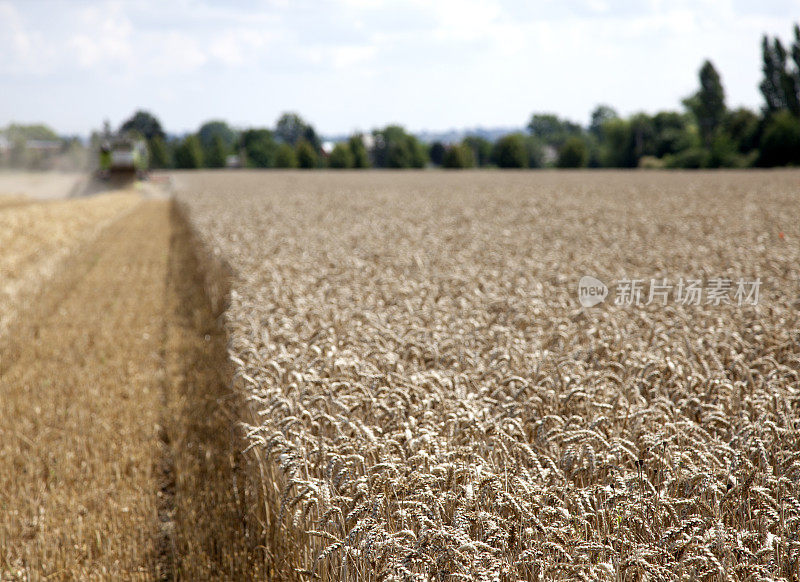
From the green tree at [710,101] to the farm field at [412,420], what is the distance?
241 feet

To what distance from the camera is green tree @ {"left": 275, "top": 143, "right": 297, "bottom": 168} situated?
89688 mm

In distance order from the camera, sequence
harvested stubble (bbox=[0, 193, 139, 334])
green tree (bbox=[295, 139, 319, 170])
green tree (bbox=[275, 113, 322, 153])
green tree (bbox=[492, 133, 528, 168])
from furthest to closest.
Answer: green tree (bbox=[275, 113, 322, 153])
green tree (bbox=[295, 139, 319, 170])
green tree (bbox=[492, 133, 528, 168])
harvested stubble (bbox=[0, 193, 139, 334])

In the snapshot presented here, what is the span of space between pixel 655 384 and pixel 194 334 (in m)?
6.63

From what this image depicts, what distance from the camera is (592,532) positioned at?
3215mm

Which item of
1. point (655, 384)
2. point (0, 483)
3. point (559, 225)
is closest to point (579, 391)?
point (655, 384)

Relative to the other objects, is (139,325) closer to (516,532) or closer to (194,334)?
(194,334)

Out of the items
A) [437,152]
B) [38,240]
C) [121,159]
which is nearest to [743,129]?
[121,159]

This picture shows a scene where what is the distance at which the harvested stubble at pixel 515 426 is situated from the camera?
2967 millimetres

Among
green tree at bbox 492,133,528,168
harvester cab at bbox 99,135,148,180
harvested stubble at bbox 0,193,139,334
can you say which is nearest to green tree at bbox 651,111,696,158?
green tree at bbox 492,133,528,168

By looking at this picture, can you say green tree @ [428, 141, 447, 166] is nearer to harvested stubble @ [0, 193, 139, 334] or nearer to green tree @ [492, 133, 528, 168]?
green tree @ [492, 133, 528, 168]

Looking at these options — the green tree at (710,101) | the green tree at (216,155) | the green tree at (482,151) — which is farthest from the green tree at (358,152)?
the green tree at (710,101)

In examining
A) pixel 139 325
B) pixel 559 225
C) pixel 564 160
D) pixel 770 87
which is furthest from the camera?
pixel 564 160

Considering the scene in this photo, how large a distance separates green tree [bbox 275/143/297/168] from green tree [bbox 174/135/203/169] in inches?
427

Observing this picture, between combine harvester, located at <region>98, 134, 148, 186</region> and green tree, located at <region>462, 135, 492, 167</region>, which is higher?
green tree, located at <region>462, 135, 492, 167</region>
